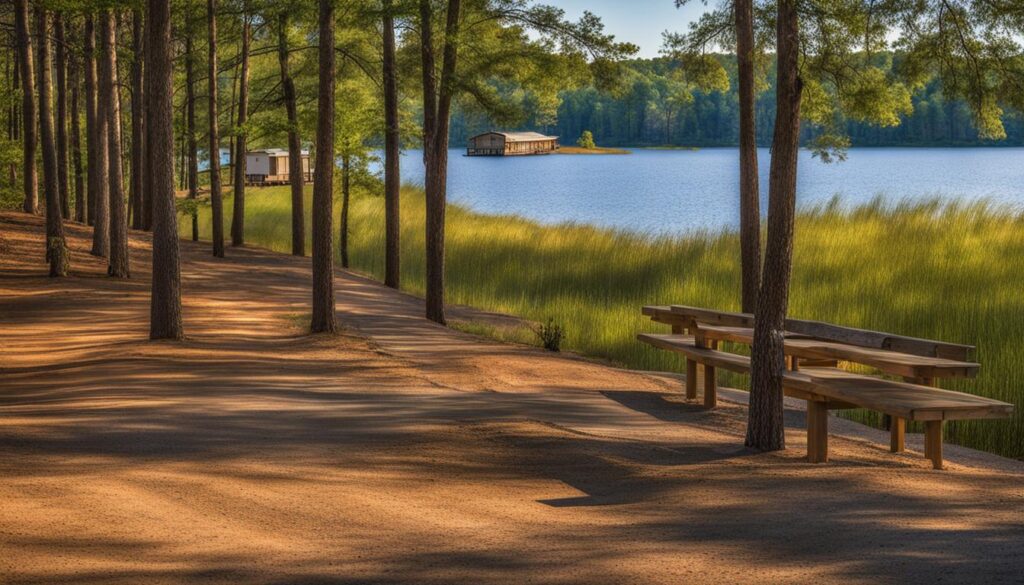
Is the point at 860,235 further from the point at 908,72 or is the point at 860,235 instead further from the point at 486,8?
the point at 908,72

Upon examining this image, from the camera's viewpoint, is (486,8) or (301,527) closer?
(301,527)

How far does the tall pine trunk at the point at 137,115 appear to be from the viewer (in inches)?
1034

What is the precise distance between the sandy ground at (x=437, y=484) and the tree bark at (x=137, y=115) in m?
12.7

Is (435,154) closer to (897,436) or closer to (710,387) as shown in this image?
(710,387)

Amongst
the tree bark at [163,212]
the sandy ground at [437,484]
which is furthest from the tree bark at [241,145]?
the sandy ground at [437,484]

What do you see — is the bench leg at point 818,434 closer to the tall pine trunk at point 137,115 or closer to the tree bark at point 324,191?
the tree bark at point 324,191

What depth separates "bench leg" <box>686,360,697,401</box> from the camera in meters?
11.3

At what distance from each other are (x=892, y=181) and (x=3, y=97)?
5124 cm

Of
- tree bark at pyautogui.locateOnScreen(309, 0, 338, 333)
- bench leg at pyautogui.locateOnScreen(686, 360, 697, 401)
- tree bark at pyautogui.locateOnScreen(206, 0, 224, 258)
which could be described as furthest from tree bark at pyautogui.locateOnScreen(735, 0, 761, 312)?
tree bark at pyautogui.locateOnScreen(206, 0, 224, 258)

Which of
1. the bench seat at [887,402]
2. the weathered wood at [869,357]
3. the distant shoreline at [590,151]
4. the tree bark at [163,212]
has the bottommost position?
the bench seat at [887,402]

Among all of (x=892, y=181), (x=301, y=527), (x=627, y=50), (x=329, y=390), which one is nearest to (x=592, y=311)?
(x=627, y=50)

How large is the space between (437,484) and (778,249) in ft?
10.5

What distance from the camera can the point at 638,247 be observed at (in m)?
23.5

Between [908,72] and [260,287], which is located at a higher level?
[908,72]
